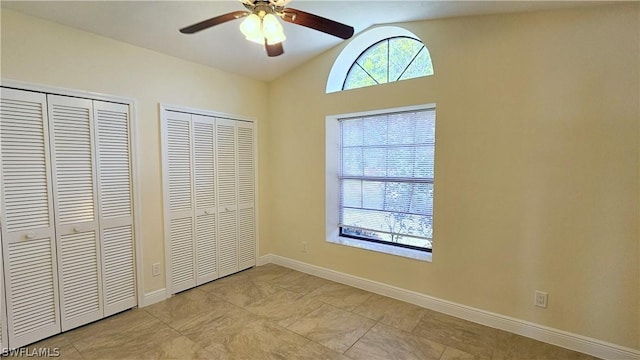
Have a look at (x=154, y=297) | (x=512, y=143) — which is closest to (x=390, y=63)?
(x=512, y=143)

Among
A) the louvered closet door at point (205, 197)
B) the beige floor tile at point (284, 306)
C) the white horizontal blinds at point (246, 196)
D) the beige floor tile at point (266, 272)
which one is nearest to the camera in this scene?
the beige floor tile at point (284, 306)

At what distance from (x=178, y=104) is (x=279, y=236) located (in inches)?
80.2

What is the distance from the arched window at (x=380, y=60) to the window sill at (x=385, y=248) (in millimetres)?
1774

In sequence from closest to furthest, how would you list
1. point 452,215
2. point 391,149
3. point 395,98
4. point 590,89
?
point 590,89 < point 452,215 < point 395,98 < point 391,149

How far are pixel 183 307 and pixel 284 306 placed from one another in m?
0.97

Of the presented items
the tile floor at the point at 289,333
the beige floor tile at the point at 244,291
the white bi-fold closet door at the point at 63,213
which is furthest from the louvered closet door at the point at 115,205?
the beige floor tile at the point at 244,291

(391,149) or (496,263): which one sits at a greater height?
(391,149)

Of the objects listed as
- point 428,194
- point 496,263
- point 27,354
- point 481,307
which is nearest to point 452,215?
point 428,194

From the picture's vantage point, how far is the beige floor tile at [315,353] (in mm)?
2065

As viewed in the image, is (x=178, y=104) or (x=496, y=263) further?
(x=178, y=104)

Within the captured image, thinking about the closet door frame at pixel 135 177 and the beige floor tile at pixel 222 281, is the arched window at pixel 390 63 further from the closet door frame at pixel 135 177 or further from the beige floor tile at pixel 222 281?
the beige floor tile at pixel 222 281

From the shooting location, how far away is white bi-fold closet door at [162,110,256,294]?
9.80 ft

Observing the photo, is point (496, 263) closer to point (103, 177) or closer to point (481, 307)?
point (481, 307)

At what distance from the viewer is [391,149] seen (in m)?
3.08
